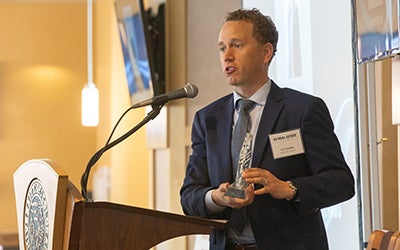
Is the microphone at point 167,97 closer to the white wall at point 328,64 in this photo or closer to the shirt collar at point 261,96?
the shirt collar at point 261,96

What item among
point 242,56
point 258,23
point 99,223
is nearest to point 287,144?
point 242,56

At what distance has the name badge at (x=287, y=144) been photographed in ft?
8.09

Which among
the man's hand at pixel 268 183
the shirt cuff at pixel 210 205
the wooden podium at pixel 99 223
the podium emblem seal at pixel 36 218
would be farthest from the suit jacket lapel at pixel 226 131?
the podium emblem seal at pixel 36 218

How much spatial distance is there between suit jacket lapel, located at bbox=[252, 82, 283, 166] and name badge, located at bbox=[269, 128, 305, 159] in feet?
0.14

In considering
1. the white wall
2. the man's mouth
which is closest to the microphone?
the man's mouth

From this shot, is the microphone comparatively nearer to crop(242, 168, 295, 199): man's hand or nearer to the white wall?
crop(242, 168, 295, 199): man's hand

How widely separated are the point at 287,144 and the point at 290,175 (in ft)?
0.30

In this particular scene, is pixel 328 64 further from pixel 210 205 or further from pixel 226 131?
pixel 210 205

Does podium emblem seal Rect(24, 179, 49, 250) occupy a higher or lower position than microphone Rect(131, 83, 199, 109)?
lower

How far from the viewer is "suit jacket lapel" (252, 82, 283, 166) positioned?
2506 millimetres

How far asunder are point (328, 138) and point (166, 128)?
3365 mm

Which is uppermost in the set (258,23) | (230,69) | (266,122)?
(258,23)

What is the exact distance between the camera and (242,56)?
2.59 metres

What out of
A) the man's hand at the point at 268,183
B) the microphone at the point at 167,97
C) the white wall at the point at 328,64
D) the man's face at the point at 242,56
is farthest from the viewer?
the white wall at the point at 328,64
